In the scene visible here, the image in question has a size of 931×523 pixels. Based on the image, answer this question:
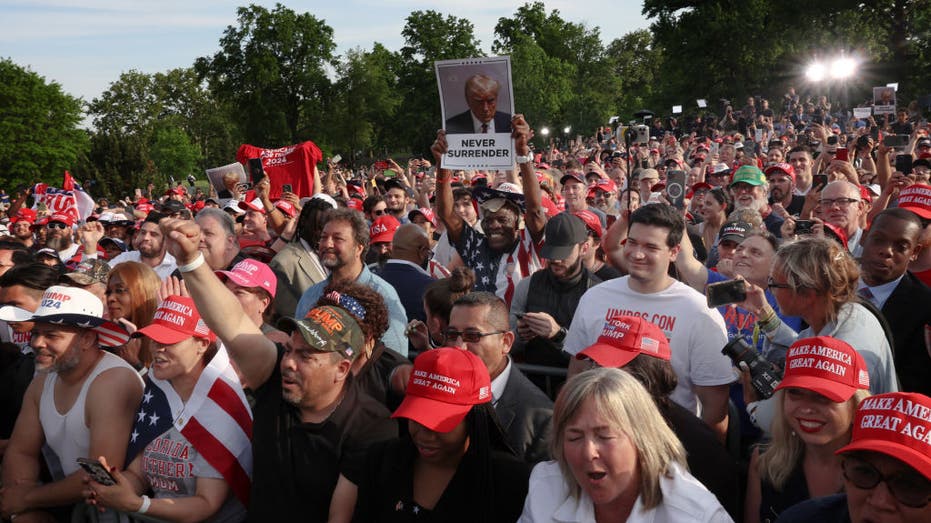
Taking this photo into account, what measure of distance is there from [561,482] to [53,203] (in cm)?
1230

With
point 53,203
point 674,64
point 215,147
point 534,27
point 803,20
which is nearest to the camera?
point 53,203

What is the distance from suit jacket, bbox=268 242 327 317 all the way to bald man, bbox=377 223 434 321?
51 centimetres

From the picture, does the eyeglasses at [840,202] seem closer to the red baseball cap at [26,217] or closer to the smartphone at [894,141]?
the smartphone at [894,141]

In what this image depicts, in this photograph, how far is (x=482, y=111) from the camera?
654 centimetres

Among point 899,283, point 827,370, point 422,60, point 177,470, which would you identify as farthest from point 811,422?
point 422,60

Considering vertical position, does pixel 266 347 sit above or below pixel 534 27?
below

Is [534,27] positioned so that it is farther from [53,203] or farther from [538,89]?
[53,203]

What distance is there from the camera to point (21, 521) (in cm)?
404

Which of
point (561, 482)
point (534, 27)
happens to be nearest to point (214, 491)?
point (561, 482)

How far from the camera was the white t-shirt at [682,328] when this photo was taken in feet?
12.8

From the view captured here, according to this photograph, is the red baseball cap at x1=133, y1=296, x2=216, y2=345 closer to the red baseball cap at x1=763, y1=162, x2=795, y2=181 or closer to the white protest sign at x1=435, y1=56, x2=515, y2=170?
the white protest sign at x1=435, y1=56, x2=515, y2=170

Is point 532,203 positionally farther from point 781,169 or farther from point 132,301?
point 781,169

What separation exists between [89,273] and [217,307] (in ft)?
9.00

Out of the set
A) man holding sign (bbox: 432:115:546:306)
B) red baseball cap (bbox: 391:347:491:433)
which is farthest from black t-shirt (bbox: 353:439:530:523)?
man holding sign (bbox: 432:115:546:306)
